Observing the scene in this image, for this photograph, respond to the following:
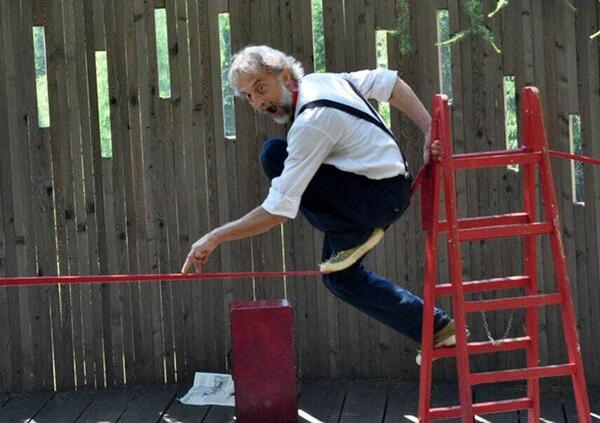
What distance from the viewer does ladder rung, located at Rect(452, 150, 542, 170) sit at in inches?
169

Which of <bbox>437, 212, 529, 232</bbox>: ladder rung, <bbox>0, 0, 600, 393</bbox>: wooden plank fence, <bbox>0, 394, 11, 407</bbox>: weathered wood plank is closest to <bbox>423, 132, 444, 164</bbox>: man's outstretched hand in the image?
<bbox>437, 212, 529, 232</bbox>: ladder rung

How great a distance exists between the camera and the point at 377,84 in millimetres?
4637

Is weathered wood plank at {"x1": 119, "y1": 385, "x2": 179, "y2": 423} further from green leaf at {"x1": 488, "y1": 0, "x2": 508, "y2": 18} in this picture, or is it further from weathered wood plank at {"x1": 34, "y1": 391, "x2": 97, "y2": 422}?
green leaf at {"x1": 488, "y1": 0, "x2": 508, "y2": 18}

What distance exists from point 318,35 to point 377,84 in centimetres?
125

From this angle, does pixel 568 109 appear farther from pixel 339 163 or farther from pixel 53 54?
pixel 53 54

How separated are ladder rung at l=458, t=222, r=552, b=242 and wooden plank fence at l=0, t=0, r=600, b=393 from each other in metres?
1.43

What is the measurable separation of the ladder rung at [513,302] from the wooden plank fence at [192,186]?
1459 mm

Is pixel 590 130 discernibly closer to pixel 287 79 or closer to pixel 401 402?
pixel 401 402

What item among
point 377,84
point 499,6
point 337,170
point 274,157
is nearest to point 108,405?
point 274,157

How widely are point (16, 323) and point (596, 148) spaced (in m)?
2.80

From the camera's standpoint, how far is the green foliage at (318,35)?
5816mm

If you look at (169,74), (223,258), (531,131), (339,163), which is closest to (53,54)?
(169,74)

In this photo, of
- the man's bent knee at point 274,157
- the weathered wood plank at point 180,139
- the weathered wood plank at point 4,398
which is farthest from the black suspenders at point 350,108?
the weathered wood plank at point 4,398

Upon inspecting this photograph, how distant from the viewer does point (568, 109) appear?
225 inches
